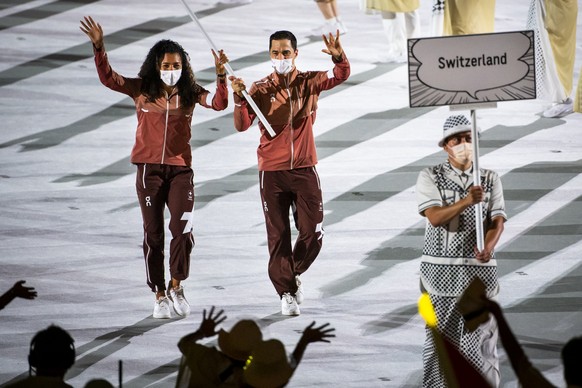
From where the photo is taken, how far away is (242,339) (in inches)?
195

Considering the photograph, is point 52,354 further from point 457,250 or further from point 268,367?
point 457,250

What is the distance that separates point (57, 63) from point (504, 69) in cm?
764

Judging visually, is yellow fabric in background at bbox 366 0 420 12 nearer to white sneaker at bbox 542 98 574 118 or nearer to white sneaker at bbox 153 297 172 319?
white sneaker at bbox 542 98 574 118

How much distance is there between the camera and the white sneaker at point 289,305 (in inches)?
337

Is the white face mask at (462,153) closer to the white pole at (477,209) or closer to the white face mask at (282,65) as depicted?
the white pole at (477,209)

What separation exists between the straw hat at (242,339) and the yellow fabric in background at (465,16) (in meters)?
7.69

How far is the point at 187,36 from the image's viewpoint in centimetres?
1488

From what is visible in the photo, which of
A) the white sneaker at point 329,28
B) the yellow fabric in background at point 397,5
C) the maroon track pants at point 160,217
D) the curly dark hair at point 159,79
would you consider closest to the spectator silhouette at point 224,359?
the maroon track pants at point 160,217

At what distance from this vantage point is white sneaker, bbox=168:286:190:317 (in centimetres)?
855

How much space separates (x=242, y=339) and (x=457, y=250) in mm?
2395

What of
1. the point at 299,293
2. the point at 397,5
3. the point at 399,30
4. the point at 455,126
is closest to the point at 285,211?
the point at 299,293

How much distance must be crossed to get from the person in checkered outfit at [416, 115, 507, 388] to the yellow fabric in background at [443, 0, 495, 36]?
5.21 metres

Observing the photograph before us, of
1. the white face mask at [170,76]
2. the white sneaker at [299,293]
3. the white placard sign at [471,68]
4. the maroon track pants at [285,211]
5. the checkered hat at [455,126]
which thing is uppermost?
the white placard sign at [471,68]

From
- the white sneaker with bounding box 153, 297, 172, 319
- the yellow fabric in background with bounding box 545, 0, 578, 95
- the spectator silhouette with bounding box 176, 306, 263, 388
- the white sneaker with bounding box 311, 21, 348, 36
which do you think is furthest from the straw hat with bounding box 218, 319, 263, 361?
the white sneaker with bounding box 311, 21, 348, 36
